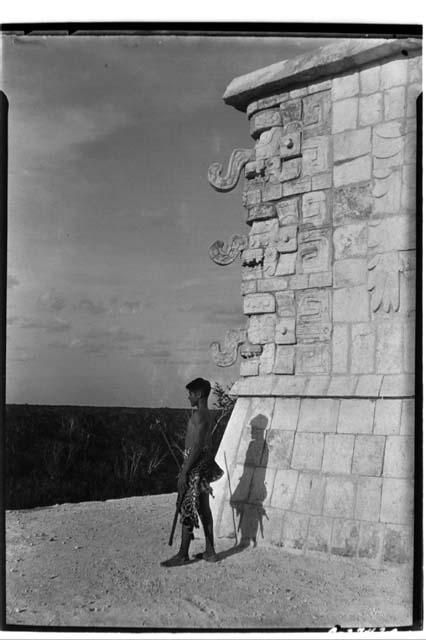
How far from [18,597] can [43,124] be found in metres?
3.45

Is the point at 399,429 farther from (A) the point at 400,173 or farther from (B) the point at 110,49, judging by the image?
(B) the point at 110,49

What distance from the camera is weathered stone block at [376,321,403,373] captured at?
6242 millimetres

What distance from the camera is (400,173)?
6293 millimetres

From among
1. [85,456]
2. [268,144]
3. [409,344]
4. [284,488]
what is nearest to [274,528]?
[284,488]

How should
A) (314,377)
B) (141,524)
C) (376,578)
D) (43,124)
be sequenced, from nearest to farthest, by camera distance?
1. (376,578)
2. (43,124)
3. (314,377)
4. (141,524)

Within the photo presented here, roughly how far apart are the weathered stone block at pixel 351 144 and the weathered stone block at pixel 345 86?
31 cm

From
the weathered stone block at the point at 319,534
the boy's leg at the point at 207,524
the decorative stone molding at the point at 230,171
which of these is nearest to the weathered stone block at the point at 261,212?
the decorative stone molding at the point at 230,171

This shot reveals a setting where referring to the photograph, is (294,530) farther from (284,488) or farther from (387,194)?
(387,194)

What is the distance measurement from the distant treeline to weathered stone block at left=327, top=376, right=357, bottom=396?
459cm

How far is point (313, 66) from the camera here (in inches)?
265

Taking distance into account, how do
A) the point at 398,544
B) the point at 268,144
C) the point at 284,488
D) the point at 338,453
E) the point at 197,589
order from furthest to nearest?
1. the point at 268,144
2. the point at 284,488
3. the point at 338,453
4. the point at 398,544
5. the point at 197,589

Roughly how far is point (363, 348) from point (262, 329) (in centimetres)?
101

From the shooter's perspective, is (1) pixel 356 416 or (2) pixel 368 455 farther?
(1) pixel 356 416

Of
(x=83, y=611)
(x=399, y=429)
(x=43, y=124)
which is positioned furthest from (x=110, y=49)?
(x=83, y=611)
